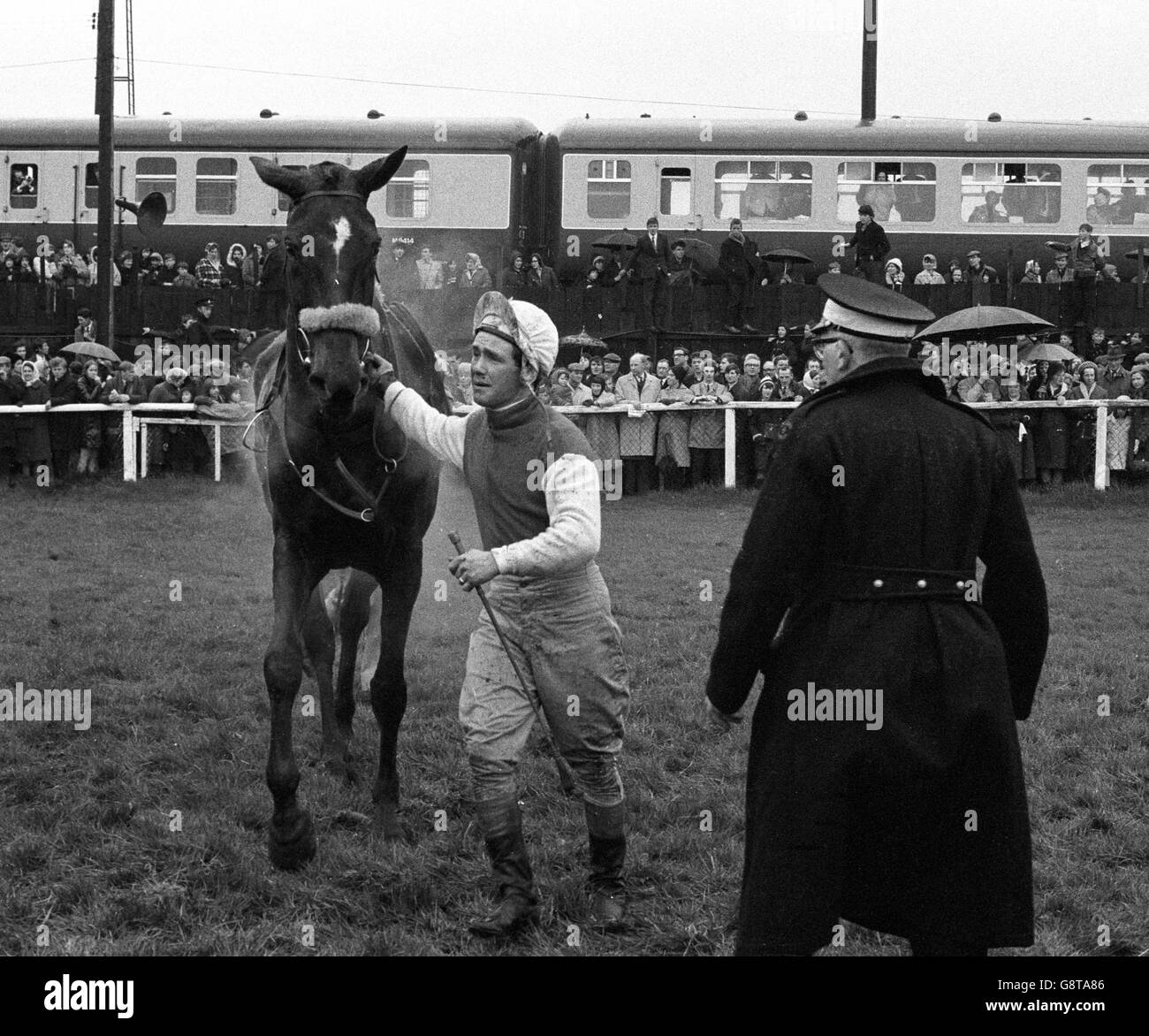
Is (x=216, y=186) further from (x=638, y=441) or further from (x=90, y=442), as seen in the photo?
(x=638, y=441)

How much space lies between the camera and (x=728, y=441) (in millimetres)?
17859

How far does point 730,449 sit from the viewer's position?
17.9m

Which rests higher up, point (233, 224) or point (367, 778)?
point (233, 224)

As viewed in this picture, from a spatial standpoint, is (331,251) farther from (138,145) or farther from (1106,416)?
(138,145)

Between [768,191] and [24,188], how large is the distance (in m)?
11.3

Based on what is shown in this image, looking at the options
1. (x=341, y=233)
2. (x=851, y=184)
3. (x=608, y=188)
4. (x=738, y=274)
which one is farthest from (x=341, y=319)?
(x=851, y=184)

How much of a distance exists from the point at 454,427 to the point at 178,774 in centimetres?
230

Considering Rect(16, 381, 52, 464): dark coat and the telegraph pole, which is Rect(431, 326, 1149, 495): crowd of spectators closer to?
Rect(16, 381, 52, 464): dark coat

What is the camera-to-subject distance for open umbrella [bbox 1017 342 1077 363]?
1906cm

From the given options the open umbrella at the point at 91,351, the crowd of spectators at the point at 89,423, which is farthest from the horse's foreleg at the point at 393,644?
the open umbrella at the point at 91,351

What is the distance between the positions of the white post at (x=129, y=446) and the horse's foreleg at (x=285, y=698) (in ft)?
39.9

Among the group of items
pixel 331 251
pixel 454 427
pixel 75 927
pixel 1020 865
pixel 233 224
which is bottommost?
pixel 75 927

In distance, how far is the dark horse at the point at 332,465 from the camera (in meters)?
5.55

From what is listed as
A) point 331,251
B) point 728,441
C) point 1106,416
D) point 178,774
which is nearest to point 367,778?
point 178,774
